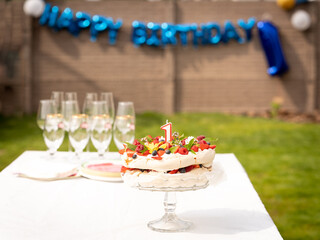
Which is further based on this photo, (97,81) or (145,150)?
(97,81)

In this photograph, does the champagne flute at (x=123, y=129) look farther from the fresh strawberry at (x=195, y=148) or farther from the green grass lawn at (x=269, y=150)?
the green grass lawn at (x=269, y=150)

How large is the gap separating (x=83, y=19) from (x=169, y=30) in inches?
67.5

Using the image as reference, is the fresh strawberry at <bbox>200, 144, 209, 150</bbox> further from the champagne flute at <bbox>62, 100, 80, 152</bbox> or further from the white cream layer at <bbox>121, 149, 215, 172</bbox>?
the champagne flute at <bbox>62, 100, 80, 152</bbox>

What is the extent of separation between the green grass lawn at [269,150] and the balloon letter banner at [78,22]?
6.07ft

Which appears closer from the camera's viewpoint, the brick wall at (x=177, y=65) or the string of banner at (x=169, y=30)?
the string of banner at (x=169, y=30)

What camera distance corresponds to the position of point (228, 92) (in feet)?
33.3

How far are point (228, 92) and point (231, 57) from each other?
0.72 m

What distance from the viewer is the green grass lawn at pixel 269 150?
15.0 feet

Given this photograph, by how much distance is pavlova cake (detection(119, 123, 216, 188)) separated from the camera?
143cm

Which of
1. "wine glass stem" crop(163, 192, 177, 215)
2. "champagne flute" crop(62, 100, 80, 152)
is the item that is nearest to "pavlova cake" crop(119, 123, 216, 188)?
"wine glass stem" crop(163, 192, 177, 215)

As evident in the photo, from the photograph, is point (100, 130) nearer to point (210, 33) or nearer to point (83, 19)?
point (83, 19)

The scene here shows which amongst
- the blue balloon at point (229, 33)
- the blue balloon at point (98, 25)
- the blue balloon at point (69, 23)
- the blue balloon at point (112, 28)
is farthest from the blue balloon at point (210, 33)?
the blue balloon at point (69, 23)

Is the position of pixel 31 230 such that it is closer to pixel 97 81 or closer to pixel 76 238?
pixel 76 238

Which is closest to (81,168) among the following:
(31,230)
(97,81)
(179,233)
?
(31,230)
